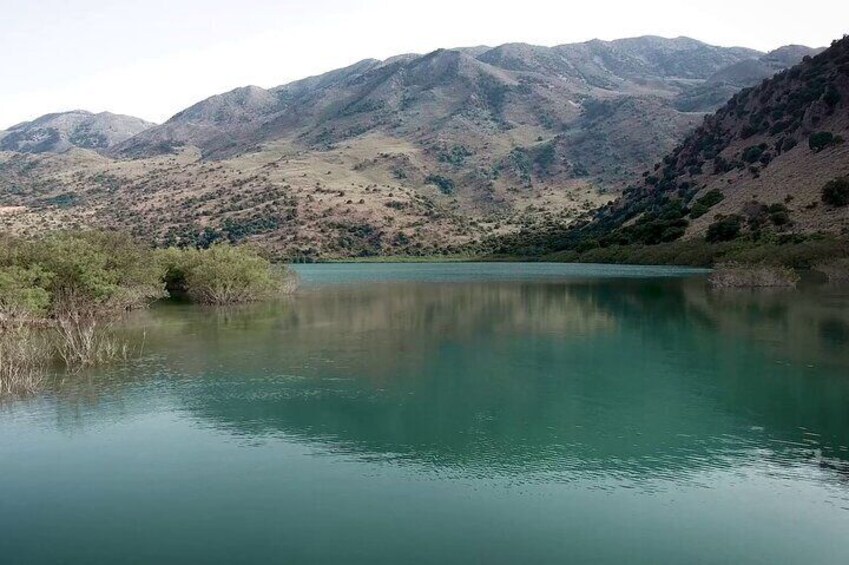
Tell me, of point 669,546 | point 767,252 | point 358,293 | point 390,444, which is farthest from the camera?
point 767,252

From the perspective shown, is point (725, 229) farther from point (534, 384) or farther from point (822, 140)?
point (534, 384)

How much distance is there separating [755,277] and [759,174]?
66.7 m

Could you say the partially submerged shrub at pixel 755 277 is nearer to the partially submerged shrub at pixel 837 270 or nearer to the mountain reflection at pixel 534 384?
the partially submerged shrub at pixel 837 270

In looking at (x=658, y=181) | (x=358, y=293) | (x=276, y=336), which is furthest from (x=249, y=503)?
(x=658, y=181)

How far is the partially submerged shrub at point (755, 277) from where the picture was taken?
8881 centimetres

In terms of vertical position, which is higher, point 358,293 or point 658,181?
point 658,181

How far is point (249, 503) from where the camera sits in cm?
2089

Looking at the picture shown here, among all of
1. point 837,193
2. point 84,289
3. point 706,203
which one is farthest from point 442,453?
point 706,203

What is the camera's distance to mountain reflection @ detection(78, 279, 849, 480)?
84.4 ft

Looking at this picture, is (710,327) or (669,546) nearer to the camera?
(669,546)

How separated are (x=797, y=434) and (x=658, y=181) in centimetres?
17234

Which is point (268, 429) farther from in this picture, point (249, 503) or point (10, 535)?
point (10, 535)

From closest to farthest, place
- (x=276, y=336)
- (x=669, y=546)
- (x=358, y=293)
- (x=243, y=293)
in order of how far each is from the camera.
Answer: (x=669, y=546) < (x=276, y=336) < (x=243, y=293) < (x=358, y=293)

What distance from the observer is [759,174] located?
14775 centimetres
